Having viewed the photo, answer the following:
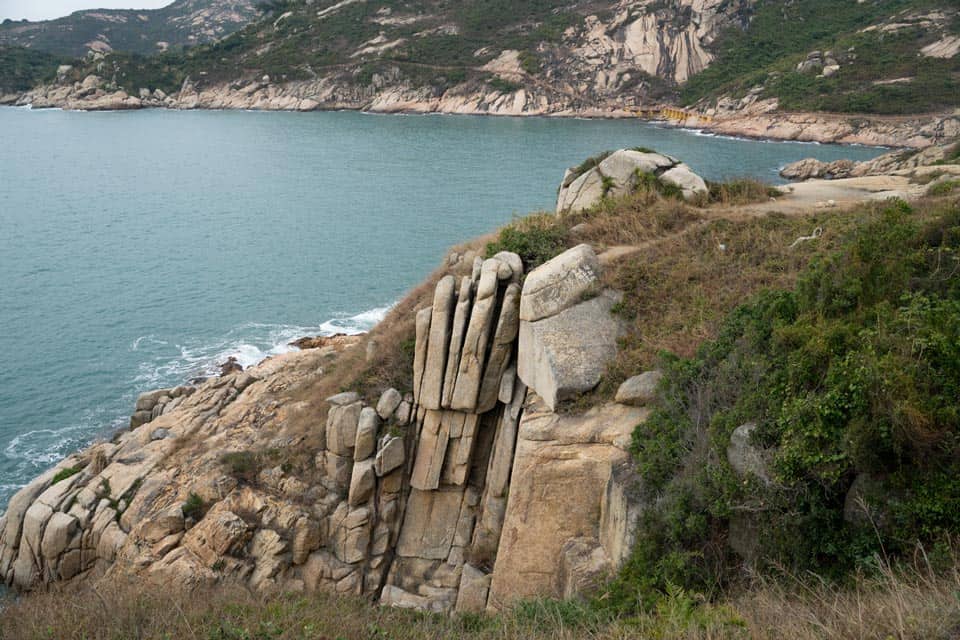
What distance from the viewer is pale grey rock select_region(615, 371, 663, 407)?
38.1 feet

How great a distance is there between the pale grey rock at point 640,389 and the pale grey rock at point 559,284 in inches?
91.2

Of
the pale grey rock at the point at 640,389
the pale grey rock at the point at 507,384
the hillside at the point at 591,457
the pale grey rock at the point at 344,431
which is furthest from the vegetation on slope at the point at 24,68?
the pale grey rock at the point at 640,389

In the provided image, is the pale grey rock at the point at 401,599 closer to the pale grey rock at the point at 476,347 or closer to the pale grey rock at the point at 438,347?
the pale grey rock at the point at 438,347

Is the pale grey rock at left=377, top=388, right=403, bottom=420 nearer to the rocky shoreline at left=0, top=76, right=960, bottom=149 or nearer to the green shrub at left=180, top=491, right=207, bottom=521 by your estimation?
the green shrub at left=180, top=491, right=207, bottom=521

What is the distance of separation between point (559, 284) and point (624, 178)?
21.7 feet

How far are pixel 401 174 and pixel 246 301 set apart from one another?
33107 mm

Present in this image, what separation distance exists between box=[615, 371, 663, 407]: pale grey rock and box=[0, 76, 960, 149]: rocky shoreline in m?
80.5

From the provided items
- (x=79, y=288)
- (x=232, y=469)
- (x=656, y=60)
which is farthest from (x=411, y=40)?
(x=232, y=469)

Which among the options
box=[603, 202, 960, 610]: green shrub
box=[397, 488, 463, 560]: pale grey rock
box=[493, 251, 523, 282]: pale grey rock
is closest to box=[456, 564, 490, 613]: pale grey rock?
box=[397, 488, 463, 560]: pale grey rock

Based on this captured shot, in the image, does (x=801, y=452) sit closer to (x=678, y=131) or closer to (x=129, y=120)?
(x=678, y=131)

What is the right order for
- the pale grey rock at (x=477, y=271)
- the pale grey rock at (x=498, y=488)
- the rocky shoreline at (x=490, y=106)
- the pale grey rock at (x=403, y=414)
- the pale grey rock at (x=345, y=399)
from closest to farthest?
the pale grey rock at (x=498, y=488) < the pale grey rock at (x=477, y=271) < the pale grey rock at (x=403, y=414) < the pale grey rock at (x=345, y=399) < the rocky shoreline at (x=490, y=106)

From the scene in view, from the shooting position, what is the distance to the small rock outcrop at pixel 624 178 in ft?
60.2

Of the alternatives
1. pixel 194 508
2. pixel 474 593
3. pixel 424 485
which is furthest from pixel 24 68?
pixel 474 593

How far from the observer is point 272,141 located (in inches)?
3467
